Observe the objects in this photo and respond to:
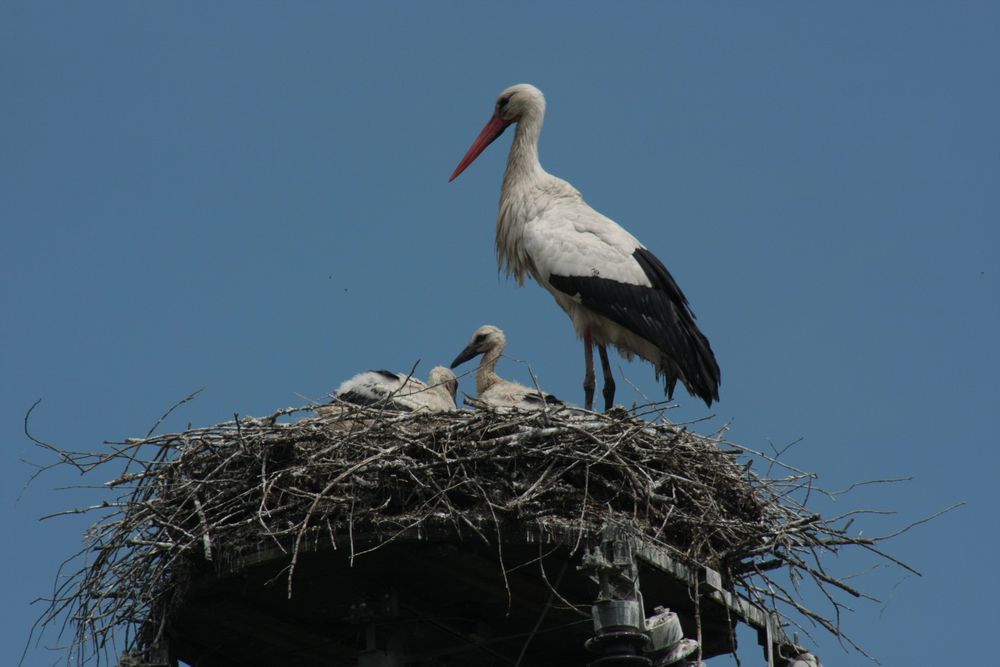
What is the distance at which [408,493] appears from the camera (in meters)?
7.41

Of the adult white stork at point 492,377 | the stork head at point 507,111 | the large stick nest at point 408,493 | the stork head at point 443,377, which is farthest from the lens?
the stork head at point 507,111

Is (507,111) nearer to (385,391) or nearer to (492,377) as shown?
(492,377)

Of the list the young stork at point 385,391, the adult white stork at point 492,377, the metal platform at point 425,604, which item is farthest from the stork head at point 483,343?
the metal platform at point 425,604

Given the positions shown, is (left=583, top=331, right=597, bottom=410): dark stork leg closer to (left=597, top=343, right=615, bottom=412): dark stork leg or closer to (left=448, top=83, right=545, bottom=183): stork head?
(left=597, top=343, right=615, bottom=412): dark stork leg

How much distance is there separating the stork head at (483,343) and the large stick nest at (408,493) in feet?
9.53

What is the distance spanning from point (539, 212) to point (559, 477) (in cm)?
352

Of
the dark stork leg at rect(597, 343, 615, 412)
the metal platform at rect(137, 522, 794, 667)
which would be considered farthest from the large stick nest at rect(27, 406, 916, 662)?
the dark stork leg at rect(597, 343, 615, 412)

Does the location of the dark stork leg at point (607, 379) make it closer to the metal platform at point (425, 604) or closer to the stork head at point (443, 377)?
the stork head at point (443, 377)

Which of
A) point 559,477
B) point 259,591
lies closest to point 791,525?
Answer: point 559,477

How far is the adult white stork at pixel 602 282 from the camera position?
999 cm

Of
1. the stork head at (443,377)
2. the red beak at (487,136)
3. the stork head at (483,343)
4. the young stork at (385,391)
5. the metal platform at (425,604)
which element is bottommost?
the metal platform at (425,604)

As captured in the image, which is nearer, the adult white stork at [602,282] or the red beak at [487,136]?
the adult white stork at [602,282]

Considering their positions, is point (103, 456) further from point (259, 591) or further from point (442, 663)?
point (442, 663)

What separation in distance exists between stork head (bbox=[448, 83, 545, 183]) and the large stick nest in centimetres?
394
